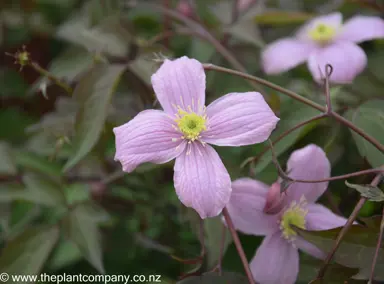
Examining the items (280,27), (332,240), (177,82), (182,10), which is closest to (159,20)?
(182,10)

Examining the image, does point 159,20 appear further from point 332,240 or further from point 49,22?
point 332,240

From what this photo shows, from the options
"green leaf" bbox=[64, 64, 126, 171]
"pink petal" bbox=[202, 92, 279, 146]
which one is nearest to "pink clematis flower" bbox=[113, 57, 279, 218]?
"pink petal" bbox=[202, 92, 279, 146]

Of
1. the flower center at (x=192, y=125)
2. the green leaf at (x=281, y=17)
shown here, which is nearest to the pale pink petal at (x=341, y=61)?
the green leaf at (x=281, y=17)

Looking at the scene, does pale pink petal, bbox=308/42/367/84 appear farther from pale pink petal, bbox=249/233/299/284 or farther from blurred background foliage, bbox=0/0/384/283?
pale pink petal, bbox=249/233/299/284

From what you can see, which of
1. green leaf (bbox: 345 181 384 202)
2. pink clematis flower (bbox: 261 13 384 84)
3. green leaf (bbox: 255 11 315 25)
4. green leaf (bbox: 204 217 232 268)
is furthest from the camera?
green leaf (bbox: 255 11 315 25)

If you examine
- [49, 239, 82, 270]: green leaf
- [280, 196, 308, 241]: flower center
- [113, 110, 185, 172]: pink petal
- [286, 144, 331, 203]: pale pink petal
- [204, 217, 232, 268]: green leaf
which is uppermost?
[113, 110, 185, 172]: pink petal

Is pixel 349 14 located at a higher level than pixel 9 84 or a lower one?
higher
